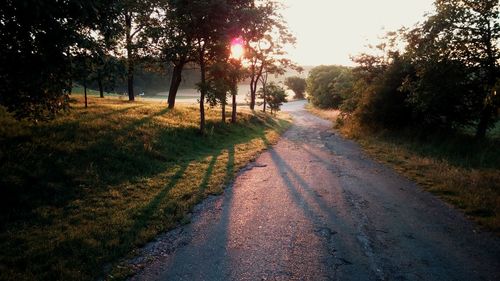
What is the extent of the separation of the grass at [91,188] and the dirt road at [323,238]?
0.90 metres

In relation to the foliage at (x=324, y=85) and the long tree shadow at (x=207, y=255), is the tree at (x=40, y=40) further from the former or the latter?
the foliage at (x=324, y=85)

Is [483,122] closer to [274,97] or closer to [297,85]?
[274,97]

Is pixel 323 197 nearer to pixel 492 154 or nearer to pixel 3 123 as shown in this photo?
pixel 492 154

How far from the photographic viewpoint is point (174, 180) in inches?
466

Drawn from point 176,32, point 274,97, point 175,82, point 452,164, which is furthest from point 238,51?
point 274,97

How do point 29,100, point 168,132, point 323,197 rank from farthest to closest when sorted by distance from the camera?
point 168,132 < point 323,197 < point 29,100

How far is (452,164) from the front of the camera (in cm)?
1502

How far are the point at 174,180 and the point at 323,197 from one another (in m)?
5.59

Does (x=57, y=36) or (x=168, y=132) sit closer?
(x=57, y=36)

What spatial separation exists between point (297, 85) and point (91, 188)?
4442 inches

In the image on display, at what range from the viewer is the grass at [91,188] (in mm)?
6301

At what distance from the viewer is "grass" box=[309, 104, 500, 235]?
9773mm

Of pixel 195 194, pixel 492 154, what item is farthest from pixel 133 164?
pixel 492 154

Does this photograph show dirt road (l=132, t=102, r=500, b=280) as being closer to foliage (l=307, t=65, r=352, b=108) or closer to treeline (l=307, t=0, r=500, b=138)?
treeline (l=307, t=0, r=500, b=138)
